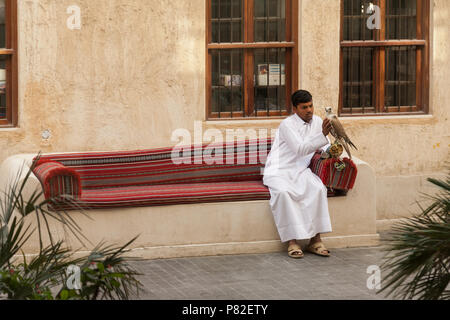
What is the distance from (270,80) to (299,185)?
6.23ft

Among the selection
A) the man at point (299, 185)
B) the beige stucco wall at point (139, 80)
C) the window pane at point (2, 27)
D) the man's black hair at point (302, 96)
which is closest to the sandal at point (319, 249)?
the man at point (299, 185)

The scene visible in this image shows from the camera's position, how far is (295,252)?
29.4 feet

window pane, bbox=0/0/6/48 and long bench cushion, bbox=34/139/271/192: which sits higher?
window pane, bbox=0/0/6/48

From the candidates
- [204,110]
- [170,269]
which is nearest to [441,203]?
[170,269]

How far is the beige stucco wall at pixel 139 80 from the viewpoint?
9.75 m

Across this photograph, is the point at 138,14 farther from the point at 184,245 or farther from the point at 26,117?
the point at 184,245

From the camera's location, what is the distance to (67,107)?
9875 millimetres

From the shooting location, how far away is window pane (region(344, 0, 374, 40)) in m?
10.7

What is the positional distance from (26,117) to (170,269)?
2468mm

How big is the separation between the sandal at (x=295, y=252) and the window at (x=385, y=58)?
2333 mm

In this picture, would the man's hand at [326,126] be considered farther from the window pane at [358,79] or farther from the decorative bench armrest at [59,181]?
the decorative bench armrest at [59,181]

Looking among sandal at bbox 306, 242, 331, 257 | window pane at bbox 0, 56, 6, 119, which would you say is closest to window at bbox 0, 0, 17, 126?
window pane at bbox 0, 56, 6, 119

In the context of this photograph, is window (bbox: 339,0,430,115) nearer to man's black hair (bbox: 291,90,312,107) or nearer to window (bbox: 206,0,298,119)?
window (bbox: 206,0,298,119)

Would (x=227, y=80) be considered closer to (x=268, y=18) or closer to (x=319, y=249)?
(x=268, y=18)
